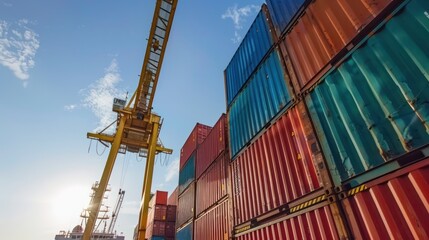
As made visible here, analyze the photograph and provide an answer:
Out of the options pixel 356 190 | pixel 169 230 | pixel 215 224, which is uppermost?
pixel 169 230

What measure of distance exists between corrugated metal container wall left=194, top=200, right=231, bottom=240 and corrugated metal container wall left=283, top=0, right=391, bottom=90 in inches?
228

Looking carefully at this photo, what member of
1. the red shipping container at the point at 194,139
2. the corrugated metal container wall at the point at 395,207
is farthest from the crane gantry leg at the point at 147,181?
the corrugated metal container wall at the point at 395,207

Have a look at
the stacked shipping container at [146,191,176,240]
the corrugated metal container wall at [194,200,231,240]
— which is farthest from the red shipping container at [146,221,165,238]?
the corrugated metal container wall at [194,200,231,240]

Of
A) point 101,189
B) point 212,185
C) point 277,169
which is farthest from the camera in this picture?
point 101,189

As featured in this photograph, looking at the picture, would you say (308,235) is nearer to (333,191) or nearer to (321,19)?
(333,191)

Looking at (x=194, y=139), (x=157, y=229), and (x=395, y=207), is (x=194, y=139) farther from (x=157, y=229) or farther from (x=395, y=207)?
(x=395, y=207)

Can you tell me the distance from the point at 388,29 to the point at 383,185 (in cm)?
273

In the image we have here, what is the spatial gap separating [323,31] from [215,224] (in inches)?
319

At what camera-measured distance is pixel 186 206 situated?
551 inches

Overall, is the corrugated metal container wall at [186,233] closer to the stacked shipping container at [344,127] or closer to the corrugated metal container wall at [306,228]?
the stacked shipping container at [344,127]

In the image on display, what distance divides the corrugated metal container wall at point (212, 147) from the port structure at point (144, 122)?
3452 millimetres

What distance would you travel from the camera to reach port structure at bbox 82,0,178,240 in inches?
462

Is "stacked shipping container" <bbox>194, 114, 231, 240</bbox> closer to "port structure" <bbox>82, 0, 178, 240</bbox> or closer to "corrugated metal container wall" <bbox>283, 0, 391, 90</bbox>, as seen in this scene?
"port structure" <bbox>82, 0, 178, 240</bbox>

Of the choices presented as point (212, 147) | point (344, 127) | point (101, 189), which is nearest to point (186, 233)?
point (212, 147)
